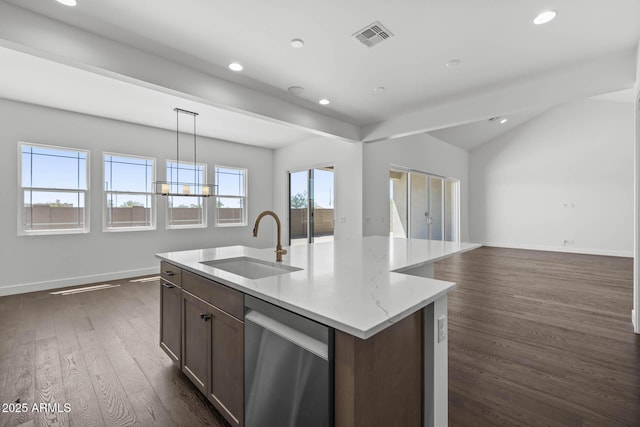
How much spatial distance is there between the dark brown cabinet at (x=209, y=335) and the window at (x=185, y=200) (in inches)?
159

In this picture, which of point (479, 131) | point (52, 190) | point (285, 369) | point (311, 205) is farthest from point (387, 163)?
point (52, 190)

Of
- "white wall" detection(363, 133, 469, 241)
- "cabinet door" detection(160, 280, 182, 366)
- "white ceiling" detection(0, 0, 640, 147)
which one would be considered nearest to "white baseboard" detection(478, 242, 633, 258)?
"white wall" detection(363, 133, 469, 241)

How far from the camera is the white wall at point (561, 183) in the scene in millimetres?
7129

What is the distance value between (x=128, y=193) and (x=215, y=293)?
475 cm

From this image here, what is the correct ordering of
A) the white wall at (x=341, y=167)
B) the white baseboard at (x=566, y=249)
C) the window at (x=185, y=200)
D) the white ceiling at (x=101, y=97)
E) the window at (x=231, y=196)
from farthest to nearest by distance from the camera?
1. the white baseboard at (x=566, y=249)
2. the window at (x=231, y=196)
3. the window at (x=185, y=200)
4. the white wall at (x=341, y=167)
5. the white ceiling at (x=101, y=97)

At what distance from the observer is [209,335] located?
1609mm

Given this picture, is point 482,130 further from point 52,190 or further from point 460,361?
point 52,190

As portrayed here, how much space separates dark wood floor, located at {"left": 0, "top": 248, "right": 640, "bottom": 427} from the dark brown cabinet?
0.26 m

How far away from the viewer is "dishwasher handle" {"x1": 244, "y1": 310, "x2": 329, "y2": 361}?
1.03m

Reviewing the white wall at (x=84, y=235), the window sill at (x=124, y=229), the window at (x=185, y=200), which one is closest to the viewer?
the white wall at (x=84, y=235)

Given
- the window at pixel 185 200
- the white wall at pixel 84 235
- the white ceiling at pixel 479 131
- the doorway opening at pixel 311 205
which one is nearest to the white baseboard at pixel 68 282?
the white wall at pixel 84 235

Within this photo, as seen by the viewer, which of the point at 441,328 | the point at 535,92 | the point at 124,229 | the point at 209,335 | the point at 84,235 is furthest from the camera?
the point at 124,229

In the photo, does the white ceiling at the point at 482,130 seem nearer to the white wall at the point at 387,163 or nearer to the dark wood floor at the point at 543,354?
the white wall at the point at 387,163

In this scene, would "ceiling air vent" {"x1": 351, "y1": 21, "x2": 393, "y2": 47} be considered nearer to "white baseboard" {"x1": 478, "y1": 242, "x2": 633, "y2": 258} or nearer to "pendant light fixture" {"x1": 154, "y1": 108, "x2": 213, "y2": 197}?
"pendant light fixture" {"x1": 154, "y1": 108, "x2": 213, "y2": 197}
